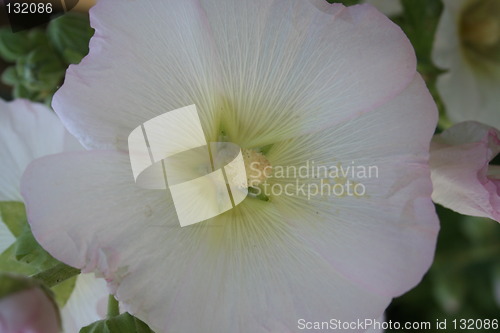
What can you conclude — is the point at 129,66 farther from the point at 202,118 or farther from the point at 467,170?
the point at 467,170

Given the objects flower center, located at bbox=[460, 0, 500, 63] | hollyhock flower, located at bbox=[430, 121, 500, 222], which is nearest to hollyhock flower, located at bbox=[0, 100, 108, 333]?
hollyhock flower, located at bbox=[430, 121, 500, 222]

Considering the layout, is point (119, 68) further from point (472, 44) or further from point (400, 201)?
point (472, 44)

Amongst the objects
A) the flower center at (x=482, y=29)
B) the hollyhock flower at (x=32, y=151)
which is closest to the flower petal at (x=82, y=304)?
the hollyhock flower at (x=32, y=151)

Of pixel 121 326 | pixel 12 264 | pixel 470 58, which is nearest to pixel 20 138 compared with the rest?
pixel 12 264

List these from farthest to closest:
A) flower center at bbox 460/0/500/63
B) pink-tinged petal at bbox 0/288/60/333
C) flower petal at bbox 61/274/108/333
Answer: flower center at bbox 460/0/500/63, flower petal at bbox 61/274/108/333, pink-tinged petal at bbox 0/288/60/333

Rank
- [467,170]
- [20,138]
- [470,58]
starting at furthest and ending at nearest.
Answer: [470,58]
[20,138]
[467,170]

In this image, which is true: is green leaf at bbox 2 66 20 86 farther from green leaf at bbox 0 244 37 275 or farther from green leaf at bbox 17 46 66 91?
green leaf at bbox 0 244 37 275
